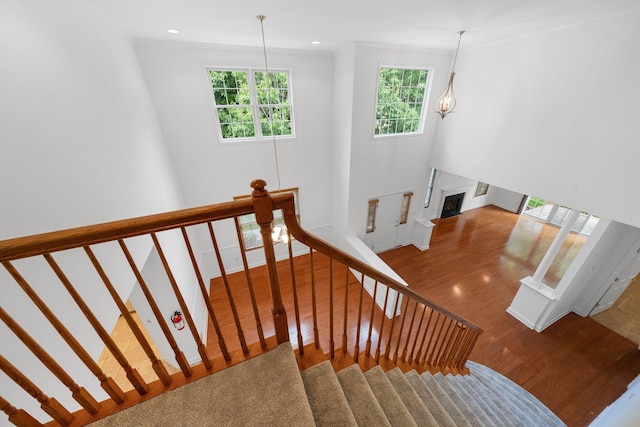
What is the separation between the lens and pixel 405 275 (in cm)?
537

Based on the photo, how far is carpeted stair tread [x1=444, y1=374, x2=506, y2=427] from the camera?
2.10 metres

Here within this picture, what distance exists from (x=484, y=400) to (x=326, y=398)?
8.68ft

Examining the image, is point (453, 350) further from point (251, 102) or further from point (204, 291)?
point (251, 102)

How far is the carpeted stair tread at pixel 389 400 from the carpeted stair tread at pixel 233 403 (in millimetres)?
677

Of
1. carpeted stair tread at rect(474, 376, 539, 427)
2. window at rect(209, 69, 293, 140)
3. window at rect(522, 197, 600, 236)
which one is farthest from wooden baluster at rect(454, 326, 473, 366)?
Answer: window at rect(522, 197, 600, 236)

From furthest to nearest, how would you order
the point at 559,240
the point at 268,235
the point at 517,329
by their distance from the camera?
1. the point at 517,329
2. the point at 559,240
3. the point at 268,235

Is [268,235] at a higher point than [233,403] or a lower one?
higher

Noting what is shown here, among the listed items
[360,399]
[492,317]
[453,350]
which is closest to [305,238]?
[360,399]

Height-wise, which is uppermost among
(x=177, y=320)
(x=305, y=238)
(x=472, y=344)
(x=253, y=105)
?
(x=253, y=105)

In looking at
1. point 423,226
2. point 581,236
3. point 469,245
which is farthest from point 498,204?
point 423,226

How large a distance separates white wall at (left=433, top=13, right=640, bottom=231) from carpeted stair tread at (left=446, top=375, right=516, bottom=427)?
2.86m

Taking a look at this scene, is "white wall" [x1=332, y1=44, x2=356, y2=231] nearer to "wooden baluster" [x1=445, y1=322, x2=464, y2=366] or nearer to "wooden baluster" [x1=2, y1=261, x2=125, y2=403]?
"wooden baluster" [x1=445, y1=322, x2=464, y2=366]

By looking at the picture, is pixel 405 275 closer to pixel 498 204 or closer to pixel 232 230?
pixel 232 230

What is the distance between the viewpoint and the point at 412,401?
5.37 feet
